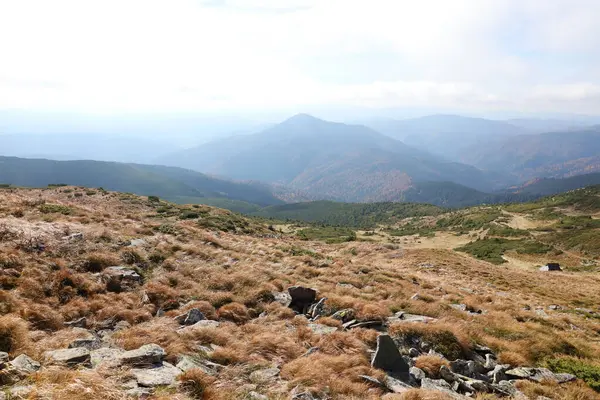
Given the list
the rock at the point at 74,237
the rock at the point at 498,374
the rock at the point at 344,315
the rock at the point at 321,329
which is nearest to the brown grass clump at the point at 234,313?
the rock at the point at 321,329

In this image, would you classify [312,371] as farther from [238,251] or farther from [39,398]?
[238,251]

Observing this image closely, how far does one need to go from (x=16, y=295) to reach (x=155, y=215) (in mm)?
29668

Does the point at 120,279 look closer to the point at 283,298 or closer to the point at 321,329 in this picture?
the point at 283,298

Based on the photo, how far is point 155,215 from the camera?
1517 inches

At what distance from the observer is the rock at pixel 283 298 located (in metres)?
13.7

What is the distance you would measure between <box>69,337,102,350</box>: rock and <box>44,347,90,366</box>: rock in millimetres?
730

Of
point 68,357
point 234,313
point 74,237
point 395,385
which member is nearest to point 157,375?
point 68,357

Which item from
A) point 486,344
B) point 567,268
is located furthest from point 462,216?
point 486,344

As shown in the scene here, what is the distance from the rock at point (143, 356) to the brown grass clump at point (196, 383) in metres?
1.20

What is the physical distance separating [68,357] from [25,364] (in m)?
0.71

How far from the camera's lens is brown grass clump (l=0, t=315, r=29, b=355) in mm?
7176

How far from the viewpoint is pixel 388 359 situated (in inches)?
358

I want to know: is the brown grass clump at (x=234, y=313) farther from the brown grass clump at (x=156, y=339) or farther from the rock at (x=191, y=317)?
the brown grass clump at (x=156, y=339)

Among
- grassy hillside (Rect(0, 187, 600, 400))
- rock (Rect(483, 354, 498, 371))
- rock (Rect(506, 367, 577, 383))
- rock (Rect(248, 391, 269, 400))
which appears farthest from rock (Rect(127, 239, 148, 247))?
rock (Rect(506, 367, 577, 383))
